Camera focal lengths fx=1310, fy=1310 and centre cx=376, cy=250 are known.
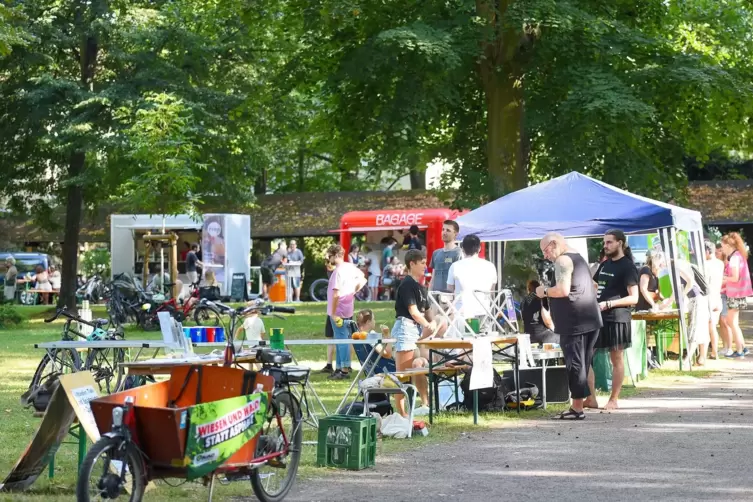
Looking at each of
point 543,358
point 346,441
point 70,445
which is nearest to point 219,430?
point 346,441

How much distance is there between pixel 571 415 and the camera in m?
12.5

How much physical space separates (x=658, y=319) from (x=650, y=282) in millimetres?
1111

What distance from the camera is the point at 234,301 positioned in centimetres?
3953

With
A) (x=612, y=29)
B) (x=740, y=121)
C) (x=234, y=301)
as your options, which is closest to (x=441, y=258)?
(x=612, y=29)

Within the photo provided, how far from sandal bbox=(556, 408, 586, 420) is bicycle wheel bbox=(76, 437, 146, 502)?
20.7ft

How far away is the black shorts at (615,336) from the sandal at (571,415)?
1.02 metres

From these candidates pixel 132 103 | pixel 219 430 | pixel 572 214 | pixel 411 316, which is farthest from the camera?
pixel 132 103

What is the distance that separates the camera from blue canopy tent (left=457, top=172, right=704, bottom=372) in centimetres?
1730

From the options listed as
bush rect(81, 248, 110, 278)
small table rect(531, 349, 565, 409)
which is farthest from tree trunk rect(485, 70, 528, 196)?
bush rect(81, 248, 110, 278)

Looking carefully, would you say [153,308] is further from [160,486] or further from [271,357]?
[271,357]

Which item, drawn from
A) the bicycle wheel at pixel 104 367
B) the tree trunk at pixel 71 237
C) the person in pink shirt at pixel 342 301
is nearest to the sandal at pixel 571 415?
the person in pink shirt at pixel 342 301

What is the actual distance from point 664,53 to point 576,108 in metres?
2.85

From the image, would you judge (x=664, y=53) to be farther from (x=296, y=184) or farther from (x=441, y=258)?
(x=296, y=184)

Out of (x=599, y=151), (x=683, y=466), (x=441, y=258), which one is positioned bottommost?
(x=683, y=466)
